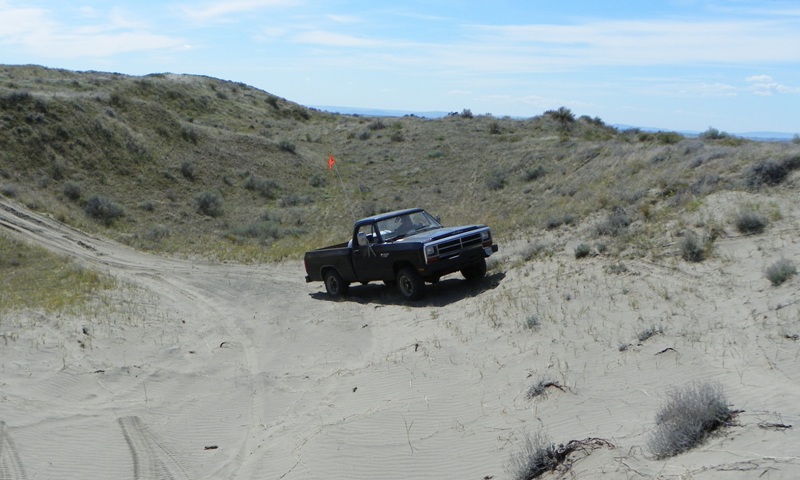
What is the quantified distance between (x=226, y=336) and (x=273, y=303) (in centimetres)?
303

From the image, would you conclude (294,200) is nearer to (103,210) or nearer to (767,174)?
(103,210)

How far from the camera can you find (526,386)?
9.00 meters

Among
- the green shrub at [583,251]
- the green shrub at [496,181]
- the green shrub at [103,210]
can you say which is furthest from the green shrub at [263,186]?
the green shrub at [583,251]

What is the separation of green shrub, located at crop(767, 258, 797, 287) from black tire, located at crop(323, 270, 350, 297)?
930 cm

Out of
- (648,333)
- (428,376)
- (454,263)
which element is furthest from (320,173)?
(648,333)

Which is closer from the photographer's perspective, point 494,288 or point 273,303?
point 494,288

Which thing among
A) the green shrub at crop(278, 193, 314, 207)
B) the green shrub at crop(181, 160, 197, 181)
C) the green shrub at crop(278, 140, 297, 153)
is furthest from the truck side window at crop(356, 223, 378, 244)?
the green shrub at crop(278, 140, 297, 153)

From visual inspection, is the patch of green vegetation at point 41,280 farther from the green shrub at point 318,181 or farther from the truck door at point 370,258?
the green shrub at point 318,181

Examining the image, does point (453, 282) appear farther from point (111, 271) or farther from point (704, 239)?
point (111, 271)

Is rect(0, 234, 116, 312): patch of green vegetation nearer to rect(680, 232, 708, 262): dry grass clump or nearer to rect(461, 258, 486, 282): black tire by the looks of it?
rect(461, 258, 486, 282): black tire

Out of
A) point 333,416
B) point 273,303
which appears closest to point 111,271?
point 273,303

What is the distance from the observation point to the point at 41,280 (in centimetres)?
1802

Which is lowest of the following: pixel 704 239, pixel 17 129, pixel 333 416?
pixel 333 416

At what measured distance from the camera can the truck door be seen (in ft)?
50.8
